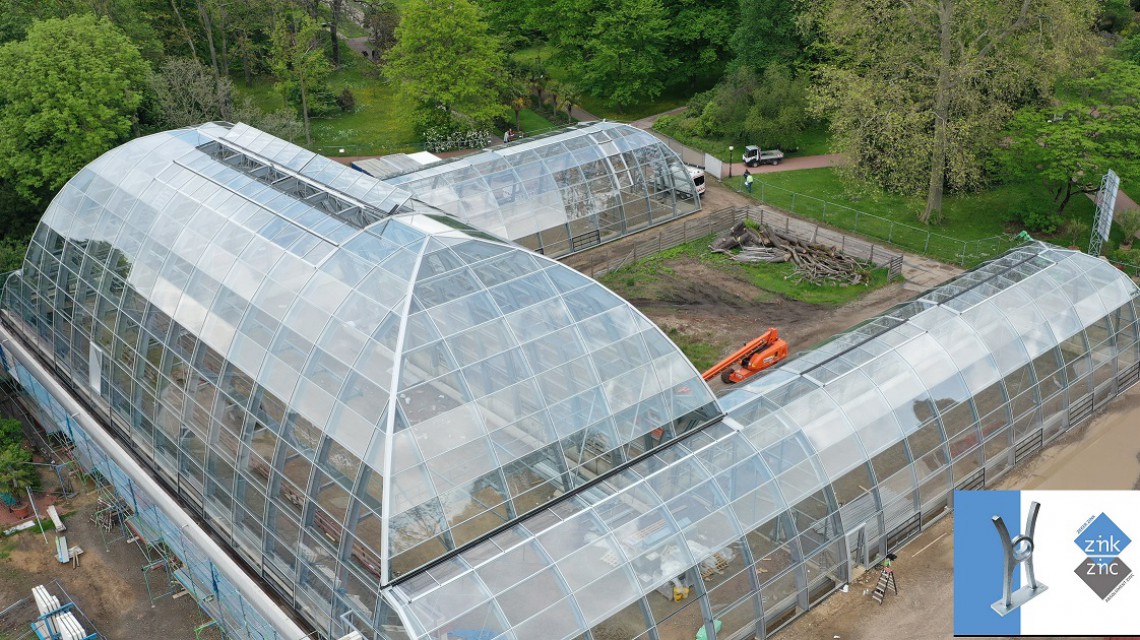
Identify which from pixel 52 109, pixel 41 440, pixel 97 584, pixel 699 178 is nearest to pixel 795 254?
pixel 699 178

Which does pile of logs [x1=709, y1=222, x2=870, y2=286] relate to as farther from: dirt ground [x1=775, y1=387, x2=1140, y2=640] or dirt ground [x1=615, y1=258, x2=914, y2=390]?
dirt ground [x1=775, y1=387, x2=1140, y2=640]

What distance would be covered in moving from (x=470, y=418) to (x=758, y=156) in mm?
38993

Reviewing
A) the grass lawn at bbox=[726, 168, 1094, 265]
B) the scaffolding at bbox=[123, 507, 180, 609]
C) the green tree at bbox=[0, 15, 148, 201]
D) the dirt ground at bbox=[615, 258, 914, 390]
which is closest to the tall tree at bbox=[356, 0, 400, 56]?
the green tree at bbox=[0, 15, 148, 201]

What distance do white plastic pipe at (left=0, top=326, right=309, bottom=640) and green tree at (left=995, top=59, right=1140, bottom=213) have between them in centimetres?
3812

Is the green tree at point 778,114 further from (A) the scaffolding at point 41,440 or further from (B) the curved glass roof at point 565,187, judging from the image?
(A) the scaffolding at point 41,440

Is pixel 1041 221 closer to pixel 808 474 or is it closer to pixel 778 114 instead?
pixel 778 114

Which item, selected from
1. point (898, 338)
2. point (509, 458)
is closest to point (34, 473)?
point (509, 458)

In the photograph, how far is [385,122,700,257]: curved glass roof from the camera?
139 ft

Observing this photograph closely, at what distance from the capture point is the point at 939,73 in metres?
44.2

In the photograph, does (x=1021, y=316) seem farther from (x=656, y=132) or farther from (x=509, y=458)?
(x=656, y=132)

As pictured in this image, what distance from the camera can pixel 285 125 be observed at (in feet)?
184

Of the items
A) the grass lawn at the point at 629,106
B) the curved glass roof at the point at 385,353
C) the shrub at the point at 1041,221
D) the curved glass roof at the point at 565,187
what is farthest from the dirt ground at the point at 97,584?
the grass lawn at the point at 629,106

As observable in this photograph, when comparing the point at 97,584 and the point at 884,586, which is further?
the point at 97,584

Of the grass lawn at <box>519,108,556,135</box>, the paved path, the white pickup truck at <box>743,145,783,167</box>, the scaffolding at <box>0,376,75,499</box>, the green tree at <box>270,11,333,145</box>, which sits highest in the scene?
the green tree at <box>270,11,333,145</box>
